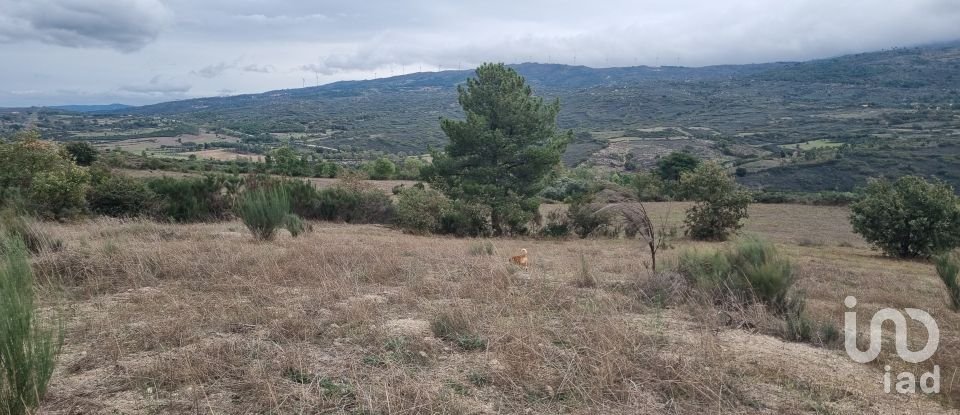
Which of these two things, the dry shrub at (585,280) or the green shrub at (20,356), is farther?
the dry shrub at (585,280)

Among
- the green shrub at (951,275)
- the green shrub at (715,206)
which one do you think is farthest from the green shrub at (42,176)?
the green shrub at (715,206)

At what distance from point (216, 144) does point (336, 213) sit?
82244mm

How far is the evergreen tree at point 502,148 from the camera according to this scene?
2278 centimetres

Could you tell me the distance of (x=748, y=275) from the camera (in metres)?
6.66

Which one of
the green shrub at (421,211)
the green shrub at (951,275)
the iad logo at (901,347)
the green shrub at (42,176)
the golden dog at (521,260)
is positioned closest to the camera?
the iad logo at (901,347)

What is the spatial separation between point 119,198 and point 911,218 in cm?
3262

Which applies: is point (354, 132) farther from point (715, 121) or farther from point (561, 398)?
point (561, 398)

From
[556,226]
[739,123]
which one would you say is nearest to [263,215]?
[556,226]

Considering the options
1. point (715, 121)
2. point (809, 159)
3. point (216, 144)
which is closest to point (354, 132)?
point (216, 144)

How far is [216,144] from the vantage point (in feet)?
314

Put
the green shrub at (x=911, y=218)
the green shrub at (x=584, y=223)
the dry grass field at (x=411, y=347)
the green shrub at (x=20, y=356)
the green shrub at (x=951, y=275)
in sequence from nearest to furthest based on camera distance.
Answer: the green shrub at (x=20, y=356)
the dry grass field at (x=411, y=347)
the green shrub at (x=951, y=275)
the green shrub at (x=911, y=218)
the green shrub at (x=584, y=223)

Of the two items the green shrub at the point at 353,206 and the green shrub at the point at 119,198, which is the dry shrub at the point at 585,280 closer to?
the green shrub at the point at 119,198

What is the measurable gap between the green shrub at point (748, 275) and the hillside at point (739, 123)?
67.2 m

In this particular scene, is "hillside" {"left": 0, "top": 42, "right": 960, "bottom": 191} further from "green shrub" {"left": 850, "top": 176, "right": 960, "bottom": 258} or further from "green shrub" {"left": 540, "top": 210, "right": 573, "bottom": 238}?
"green shrub" {"left": 540, "top": 210, "right": 573, "bottom": 238}
